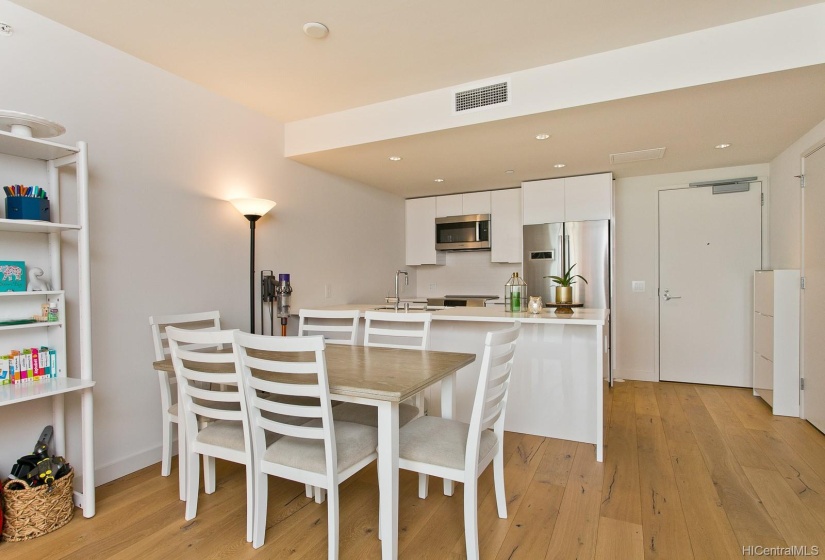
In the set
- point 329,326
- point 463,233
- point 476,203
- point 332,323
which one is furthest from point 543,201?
point 329,326

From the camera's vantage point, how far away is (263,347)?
1576mm

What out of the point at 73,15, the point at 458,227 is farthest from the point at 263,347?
the point at 458,227

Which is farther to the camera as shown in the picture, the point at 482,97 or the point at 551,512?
the point at 482,97

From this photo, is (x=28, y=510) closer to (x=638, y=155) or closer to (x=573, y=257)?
(x=573, y=257)

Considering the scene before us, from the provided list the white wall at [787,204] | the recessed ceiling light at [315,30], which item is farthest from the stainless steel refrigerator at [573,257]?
the recessed ceiling light at [315,30]

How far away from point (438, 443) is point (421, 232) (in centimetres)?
408

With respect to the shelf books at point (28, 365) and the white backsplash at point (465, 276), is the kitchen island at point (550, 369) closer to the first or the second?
the shelf books at point (28, 365)

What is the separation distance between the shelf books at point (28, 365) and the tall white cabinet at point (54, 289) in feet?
0.11

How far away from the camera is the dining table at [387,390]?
5.16ft

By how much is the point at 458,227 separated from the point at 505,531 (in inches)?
154

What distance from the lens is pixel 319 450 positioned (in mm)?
1696

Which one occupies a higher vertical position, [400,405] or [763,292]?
[763,292]

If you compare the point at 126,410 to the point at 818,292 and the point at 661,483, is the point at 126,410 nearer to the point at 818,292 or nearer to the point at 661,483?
the point at 661,483

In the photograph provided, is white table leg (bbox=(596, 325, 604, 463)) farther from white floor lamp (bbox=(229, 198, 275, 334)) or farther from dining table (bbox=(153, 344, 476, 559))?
white floor lamp (bbox=(229, 198, 275, 334))
